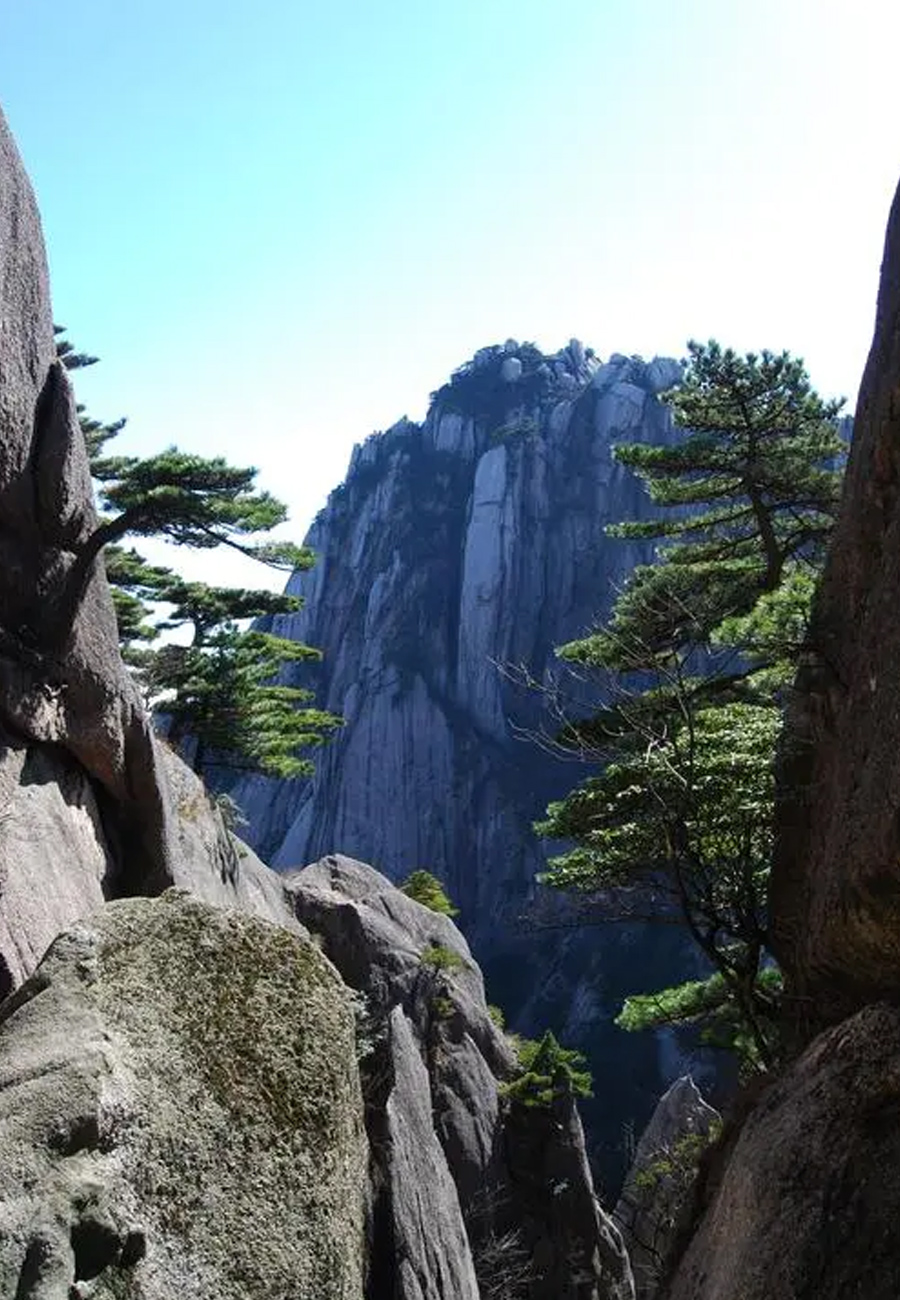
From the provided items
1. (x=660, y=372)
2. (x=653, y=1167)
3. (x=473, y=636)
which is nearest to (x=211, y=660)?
(x=653, y=1167)

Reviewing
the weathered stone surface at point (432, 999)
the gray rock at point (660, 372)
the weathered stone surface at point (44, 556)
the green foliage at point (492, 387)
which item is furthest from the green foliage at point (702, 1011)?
the green foliage at point (492, 387)

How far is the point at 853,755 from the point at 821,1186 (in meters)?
2.23

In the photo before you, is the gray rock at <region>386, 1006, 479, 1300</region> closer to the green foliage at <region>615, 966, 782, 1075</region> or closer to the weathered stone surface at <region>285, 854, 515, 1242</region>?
the green foliage at <region>615, 966, 782, 1075</region>

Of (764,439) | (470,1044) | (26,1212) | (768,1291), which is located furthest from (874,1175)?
(470,1044)

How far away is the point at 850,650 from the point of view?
257 inches

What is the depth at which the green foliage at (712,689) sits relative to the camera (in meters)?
7.77

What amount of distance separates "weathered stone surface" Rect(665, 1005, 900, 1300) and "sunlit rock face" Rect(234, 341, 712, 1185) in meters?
49.6

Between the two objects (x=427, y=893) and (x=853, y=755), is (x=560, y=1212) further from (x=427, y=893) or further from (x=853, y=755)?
(x=853, y=755)

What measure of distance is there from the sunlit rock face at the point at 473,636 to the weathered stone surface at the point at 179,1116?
168 ft

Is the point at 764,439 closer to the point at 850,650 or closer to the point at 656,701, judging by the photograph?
the point at 656,701

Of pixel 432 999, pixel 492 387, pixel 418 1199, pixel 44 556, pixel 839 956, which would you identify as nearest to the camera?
pixel 839 956

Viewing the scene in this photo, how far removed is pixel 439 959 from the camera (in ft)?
65.0

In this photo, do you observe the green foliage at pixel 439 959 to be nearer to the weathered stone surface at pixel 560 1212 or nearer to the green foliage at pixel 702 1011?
the weathered stone surface at pixel 560 1212

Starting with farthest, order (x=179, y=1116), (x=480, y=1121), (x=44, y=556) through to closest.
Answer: (x=480, y=1121)
(x=44, y=556)
(x=179, y=1116)
